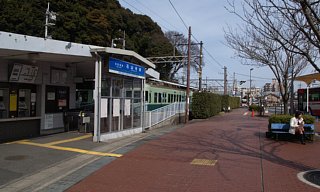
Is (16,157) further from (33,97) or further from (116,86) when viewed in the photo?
(116,86)

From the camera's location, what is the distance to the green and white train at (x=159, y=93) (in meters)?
27.0

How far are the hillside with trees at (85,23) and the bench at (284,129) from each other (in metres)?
25.2

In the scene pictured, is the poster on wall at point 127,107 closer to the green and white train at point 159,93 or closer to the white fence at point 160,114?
the white fence at point 160,114

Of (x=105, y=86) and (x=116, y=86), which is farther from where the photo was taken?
(x=116, y=86)

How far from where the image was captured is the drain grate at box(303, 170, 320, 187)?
8.09 meters

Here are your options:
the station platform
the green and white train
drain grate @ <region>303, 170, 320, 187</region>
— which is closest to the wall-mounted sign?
the station platform

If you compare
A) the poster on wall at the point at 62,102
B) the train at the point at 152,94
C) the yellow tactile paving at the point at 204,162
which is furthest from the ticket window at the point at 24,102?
the yellow tactile paving at the point at 204,162

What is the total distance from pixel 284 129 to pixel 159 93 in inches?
611

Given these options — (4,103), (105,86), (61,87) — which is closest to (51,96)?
(61,87)

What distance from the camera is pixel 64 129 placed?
16.7 meters

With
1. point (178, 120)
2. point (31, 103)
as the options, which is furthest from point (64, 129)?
point (178, 120)

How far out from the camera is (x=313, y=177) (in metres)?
8.50

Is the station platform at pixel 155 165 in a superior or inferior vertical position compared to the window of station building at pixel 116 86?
inferior

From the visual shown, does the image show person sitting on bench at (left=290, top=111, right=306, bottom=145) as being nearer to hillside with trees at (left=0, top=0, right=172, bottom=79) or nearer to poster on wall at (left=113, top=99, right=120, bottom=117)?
poster on wall at (left=113, top=99, right=120, bottom=117)
